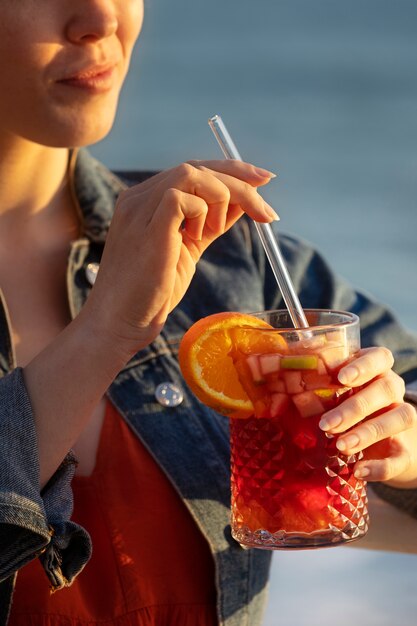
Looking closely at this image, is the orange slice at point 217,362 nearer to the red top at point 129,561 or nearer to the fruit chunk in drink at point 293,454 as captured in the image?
the fruit chunk in drink at point 293,454

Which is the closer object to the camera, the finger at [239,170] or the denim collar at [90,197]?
the finger at [239,170]

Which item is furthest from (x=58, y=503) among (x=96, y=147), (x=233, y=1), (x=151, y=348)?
(x=233, y=1)

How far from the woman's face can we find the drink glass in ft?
1.91

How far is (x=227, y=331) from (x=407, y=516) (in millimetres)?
698

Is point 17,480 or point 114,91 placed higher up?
point 114,91

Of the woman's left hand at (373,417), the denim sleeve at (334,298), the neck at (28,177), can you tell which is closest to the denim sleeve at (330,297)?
the denim sleeve at (334,298)

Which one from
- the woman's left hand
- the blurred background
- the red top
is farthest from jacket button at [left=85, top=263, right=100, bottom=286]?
the blurred background

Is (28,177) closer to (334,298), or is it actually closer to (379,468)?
(334,298)

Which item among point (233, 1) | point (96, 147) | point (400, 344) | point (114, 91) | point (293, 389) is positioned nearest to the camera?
point (293, 389)

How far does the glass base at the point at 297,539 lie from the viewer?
157 centimetres

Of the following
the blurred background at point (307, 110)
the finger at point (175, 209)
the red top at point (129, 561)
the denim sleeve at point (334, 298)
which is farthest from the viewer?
the blurred background at point (307, 110)

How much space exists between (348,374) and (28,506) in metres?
0.48

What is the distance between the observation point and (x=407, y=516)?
6.84ft

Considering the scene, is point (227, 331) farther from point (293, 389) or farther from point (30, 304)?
point (30, 304)
